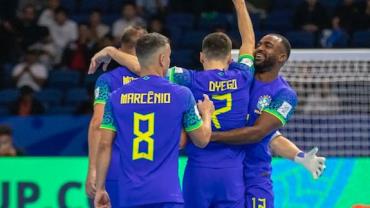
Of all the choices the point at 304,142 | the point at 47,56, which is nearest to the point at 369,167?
the point at 304,142

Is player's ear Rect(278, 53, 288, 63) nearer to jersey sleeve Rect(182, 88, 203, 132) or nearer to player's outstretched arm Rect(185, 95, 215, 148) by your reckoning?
player's outstretched arm Rect(185, 95, 215, 148)

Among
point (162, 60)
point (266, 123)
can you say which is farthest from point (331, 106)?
point (162, 60)

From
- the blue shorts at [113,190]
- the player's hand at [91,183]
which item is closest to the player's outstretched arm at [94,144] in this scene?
the player's hand at [91,183]

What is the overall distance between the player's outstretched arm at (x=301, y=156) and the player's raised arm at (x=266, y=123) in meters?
0.44

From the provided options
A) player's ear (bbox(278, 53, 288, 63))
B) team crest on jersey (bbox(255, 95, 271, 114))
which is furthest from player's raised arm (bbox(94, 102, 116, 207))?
player's ear (bbox(278, 53, 288, 63))

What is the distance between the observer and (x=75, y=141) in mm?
15555

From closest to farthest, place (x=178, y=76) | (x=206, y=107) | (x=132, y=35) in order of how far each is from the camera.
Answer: (x=206, y=107)
(x=178, y=76)
(x=132, y=35)

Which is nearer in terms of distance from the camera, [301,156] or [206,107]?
[206,107]

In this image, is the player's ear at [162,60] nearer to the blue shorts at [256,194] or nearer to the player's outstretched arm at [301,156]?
the blue shorts at [256,194]

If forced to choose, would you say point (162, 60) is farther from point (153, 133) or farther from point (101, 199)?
point (101, 199)

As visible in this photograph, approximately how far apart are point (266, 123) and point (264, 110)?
0.51 feet

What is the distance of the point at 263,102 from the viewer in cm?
882

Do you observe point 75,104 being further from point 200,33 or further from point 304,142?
point 304,142

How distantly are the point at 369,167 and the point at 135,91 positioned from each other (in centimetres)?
570
